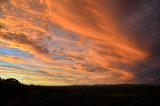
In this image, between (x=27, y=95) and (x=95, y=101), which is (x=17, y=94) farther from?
(x=95, y=101)

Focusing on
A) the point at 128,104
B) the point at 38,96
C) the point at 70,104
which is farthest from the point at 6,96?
the point at 128,104

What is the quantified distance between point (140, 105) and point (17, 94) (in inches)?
1349

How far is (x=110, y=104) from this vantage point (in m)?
59.2

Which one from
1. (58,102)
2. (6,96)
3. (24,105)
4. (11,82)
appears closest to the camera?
(24,105)

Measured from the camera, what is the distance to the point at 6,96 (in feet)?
213

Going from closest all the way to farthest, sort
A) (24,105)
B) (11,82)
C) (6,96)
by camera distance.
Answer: (24,105) < (6,96) < (11,82)

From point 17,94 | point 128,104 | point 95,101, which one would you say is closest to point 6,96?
point 17,94

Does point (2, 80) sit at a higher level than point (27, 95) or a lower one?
higher

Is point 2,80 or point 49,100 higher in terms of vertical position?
point 2,80

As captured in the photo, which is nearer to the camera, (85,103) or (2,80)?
(85,103)

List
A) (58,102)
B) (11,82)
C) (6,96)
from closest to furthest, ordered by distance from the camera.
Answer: (58,102)
(6,96)
(11,82)

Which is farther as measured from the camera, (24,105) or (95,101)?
(95,101)

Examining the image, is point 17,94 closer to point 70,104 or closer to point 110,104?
point 70,104

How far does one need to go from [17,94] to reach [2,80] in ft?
40.8
